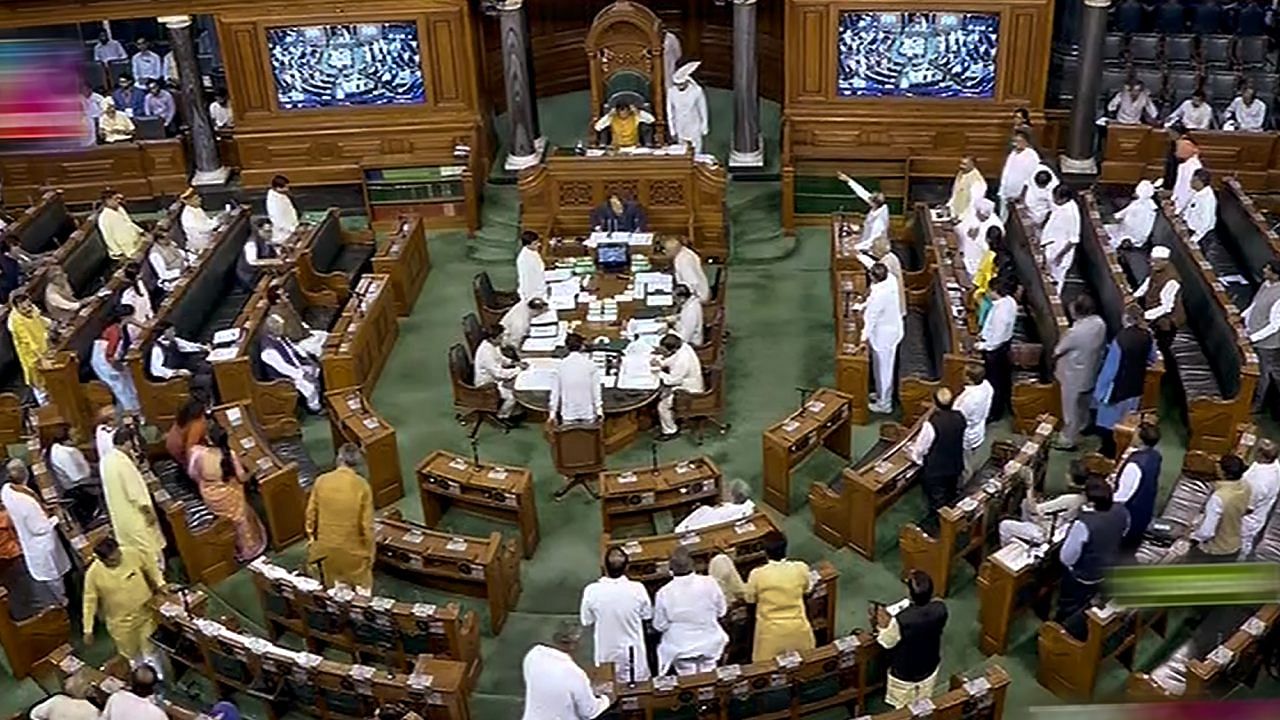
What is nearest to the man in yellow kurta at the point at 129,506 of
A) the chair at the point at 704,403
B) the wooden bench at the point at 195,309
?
the wooden bench at the point at 195,309

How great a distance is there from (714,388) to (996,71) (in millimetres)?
6274

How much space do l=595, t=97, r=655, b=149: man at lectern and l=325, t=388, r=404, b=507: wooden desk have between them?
5736mm

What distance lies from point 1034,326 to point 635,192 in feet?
15.5

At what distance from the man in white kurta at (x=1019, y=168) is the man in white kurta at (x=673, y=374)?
439 cm

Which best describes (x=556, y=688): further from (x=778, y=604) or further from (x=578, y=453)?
(x=578, y=453)

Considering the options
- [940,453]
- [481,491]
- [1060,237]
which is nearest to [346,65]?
[481,491]

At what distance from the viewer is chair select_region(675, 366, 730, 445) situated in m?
12.6

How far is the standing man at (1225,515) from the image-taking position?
378 inches

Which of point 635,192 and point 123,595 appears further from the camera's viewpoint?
point 635,192

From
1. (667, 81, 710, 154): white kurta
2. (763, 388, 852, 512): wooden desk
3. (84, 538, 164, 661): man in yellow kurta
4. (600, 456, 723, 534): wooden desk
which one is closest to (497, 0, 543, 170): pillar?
(667, 81, 710, 154): white kurta

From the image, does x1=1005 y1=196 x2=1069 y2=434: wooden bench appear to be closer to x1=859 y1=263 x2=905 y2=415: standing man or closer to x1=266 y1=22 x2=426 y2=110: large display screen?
x1=859 y1=263 x2=905 y2=415: standing man

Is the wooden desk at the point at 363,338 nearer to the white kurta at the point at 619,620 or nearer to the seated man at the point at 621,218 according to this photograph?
the seated man at the point at 621,218

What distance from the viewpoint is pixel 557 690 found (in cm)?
825

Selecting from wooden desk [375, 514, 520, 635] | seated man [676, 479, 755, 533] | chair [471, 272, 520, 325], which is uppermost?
chair [471, 272, 520, 325]
